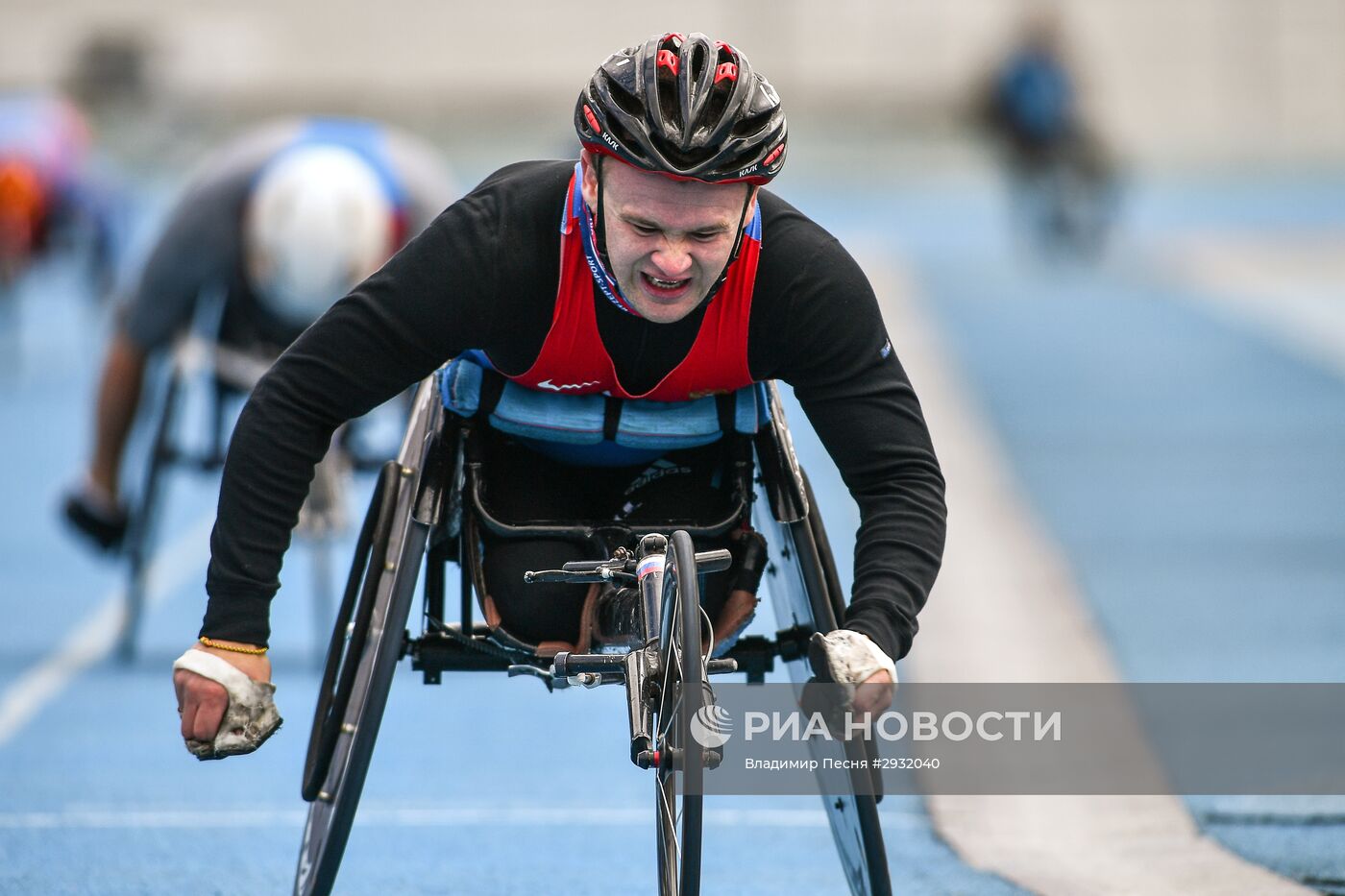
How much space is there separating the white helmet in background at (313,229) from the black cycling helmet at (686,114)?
119 inches

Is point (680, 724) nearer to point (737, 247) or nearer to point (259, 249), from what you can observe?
point (737, 247)

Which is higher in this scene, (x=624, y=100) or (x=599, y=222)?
(x=624, y=100)

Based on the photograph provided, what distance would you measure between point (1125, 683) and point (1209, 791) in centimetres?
107

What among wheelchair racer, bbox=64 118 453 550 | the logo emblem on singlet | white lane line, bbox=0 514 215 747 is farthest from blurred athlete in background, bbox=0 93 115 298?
the logo emblem on singlet

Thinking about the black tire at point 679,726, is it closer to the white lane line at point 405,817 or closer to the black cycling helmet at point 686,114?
the black cycling helmet at point 686,114

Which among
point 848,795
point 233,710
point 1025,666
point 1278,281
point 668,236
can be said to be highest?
point 1278,281

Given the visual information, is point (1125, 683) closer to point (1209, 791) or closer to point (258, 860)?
point (1209, 791)

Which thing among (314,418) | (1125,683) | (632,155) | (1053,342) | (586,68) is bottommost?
(314,418)

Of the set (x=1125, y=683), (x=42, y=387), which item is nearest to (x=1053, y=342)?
(x=42, y=387)

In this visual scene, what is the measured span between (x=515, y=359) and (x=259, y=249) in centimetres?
314

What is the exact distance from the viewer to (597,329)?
3.13 m

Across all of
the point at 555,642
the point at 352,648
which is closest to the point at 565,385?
the point at 555,642

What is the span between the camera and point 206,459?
19.7 feet

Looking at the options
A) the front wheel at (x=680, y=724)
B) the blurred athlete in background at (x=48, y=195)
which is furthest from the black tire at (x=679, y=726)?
the blurred athlete in background at (x=48, y=195)
